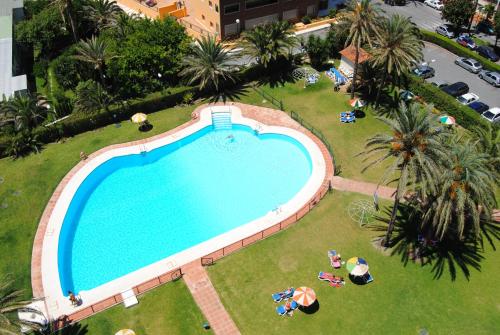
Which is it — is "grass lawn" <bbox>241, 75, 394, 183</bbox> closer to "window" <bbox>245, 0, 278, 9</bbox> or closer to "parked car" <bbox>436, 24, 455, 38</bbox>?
"window" <bbox>245, 0, 278, 9</bbox>

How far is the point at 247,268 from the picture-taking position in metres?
35.5

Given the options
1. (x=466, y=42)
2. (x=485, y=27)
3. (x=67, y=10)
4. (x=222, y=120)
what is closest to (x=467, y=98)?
(x=466, y=42)

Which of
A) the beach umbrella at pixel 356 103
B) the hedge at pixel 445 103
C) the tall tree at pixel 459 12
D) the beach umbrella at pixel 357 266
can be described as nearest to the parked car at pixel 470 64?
the tall tree at pixel 459 12

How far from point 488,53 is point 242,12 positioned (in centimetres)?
3307

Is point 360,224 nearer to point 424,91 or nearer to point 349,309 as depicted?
point 349,309

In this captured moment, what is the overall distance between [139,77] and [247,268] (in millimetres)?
26898

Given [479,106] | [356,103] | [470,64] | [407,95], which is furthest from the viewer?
[470,64]

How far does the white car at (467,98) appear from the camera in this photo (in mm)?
50550

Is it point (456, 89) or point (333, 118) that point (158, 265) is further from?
point (456, 89)

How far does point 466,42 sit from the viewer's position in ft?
199

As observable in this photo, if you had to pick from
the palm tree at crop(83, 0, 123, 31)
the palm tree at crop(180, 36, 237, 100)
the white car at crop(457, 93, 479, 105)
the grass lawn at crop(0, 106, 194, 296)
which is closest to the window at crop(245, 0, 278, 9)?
the palm tree at crop(180, 36, 237, 100)

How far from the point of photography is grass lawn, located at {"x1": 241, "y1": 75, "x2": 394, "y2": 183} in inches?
1731

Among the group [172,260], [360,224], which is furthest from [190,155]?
[360,224]

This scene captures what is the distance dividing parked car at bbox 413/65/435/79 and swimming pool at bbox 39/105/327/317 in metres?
19.1
